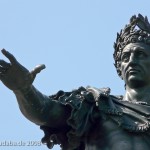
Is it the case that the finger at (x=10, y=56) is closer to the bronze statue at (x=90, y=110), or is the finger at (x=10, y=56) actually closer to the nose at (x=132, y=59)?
the bronze statue at (x=90, y=110)

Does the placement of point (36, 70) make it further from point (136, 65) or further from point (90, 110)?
point (136, 65)

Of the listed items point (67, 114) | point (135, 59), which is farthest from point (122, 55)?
point (67, 114)

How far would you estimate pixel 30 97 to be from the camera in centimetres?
1273

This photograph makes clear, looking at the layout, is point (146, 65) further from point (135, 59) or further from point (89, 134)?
point (89, 134)

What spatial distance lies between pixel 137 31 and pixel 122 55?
0.38 meters

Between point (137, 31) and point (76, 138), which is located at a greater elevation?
point (137, 31)

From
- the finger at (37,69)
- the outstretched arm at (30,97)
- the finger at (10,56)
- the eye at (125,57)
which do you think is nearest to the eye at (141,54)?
the eye at (125,57)

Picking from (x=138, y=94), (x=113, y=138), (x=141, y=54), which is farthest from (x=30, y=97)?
(x=141, y=54)

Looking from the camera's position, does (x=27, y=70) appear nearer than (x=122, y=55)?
Yes

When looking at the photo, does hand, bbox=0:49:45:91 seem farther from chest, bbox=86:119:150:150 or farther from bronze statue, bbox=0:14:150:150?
chest, bbox=86:119:150:150

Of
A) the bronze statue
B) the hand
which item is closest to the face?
the bronze statue

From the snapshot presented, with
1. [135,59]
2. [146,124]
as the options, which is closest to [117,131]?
[146,124]

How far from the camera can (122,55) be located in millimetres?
13891

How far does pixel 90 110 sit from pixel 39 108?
2.21 feet
